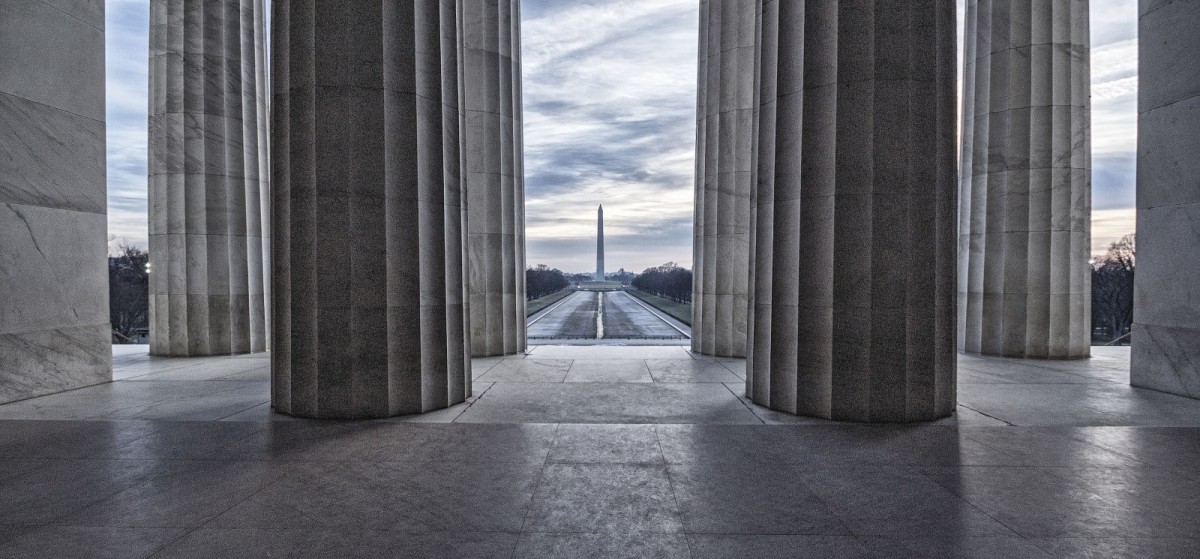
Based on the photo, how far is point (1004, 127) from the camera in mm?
18906

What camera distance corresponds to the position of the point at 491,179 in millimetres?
19016

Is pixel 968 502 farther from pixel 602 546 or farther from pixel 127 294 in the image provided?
pixel 127 294

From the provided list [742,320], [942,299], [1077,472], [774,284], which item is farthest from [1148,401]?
[742,320]

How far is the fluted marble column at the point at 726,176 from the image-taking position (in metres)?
18.6

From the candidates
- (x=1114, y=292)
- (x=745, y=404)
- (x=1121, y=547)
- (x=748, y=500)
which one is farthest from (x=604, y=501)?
(x=1114, y=292)

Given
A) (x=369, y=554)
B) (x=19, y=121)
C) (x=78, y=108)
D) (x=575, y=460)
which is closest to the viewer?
(x=369, y=554)

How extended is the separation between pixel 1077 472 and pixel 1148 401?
664 centimetres

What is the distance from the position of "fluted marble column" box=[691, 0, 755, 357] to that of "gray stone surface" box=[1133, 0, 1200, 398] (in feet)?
31.3

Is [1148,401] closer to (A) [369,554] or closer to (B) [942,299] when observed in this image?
(B) [942,299]

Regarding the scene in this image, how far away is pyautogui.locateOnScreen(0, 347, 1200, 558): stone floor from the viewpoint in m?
5.57

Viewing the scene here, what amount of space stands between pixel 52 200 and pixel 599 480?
1455cm

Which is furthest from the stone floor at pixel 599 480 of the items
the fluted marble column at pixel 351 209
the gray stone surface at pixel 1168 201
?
the gray stone surface at pixel 1168 201

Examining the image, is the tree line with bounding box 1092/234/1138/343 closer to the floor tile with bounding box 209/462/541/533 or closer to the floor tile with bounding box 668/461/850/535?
the floor tile with bounding box 668/461/850/535

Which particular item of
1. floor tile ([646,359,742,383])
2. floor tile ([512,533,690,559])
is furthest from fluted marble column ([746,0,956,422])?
floor tile ([512,533,690,559])
